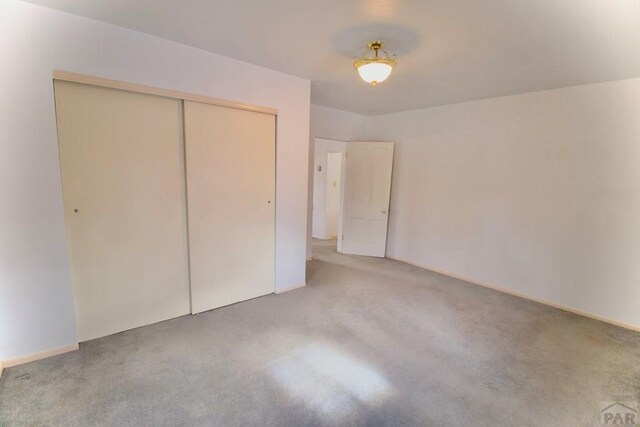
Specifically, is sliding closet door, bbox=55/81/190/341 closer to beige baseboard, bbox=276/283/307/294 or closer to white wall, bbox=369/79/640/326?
beige baseboard, bbox=276/283/307/294

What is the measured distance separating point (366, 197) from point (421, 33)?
3315mm

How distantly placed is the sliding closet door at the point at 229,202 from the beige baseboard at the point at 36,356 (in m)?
0.97

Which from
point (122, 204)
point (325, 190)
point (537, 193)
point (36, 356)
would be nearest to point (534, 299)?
point (537, 193)

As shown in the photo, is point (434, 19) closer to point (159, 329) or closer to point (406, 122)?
point (406, 122)

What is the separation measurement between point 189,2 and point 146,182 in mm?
1477

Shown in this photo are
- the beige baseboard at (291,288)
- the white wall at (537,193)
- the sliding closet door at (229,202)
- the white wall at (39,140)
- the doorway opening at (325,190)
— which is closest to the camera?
the white wall at (39,140)

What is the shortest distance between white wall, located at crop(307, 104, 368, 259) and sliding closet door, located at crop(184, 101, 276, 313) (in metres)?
1.59

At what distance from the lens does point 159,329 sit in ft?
8.80

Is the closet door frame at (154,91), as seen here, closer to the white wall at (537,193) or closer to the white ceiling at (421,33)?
the white ceiling at (421,33)

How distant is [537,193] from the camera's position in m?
3.55

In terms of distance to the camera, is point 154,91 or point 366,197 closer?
point 154,91

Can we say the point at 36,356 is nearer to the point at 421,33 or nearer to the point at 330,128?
the point at 421,33

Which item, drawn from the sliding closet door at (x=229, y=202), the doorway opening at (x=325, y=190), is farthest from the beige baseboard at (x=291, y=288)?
the doorway opening at (x=325, y=190)

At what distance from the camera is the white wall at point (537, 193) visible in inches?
119
